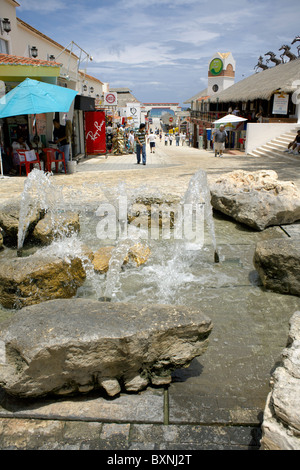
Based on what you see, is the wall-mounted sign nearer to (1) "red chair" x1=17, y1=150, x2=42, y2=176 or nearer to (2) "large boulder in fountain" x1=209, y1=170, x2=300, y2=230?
(1) "red chair" x1=17, y1=150, x2=42, y2=176

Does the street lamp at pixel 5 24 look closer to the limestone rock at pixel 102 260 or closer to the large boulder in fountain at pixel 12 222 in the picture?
the large boulder in fountain at pixel 12 222

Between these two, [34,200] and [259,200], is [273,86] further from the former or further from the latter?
[34,200]

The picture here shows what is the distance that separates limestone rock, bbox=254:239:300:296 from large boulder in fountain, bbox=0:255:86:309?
2278 mm

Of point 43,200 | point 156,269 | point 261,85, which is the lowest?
point 156,269

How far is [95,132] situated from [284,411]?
1702 cm

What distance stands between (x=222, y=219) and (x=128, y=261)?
293cm

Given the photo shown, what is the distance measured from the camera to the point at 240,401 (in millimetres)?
2729

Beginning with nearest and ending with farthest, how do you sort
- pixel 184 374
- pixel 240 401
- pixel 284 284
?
1. pixel 240 401
2. pixel 184 374
3. pixel 284 284

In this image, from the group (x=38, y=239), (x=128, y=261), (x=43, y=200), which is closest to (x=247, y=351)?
(x=128, y=261)

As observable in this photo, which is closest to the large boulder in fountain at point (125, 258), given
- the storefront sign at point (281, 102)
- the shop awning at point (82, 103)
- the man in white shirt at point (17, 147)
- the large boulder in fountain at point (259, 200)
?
the large boulder in fountain at point (259, 200)

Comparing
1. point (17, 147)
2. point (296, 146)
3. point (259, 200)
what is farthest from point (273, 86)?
point (259, 200)

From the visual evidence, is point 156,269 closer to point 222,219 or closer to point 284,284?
point 284,284

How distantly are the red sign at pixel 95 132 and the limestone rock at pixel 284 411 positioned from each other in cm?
1647

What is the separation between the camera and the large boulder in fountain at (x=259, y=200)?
6.75 metres
